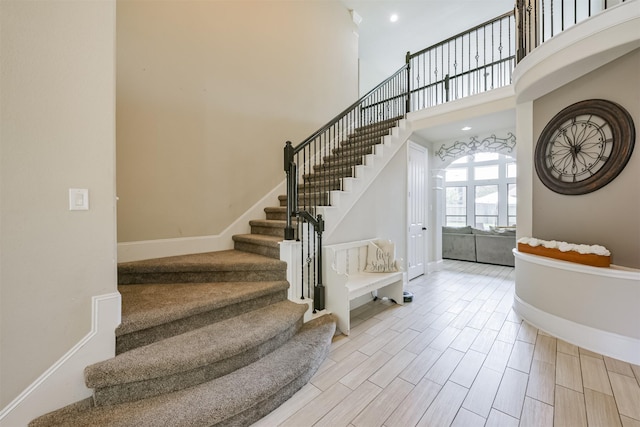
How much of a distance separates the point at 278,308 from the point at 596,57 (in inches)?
146

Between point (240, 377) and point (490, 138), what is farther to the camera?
point (490, 138)

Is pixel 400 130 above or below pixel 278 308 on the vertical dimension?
above

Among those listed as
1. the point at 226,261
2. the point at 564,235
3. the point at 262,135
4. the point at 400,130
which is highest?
the point at 400,130

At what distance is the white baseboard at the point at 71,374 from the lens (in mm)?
1266

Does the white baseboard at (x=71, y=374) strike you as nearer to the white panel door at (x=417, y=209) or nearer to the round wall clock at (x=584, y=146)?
the white panel door at (x=417, y=209)

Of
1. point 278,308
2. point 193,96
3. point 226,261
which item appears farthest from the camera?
point 193,96

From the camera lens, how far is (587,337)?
2355 mm

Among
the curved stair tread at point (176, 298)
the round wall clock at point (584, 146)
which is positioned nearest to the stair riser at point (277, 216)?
the curved stair tread at point (176, 298)

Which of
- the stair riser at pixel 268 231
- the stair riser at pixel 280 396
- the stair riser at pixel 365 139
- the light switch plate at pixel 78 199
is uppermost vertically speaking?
the stair riser at pixel 365 139

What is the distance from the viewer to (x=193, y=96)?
3.05m

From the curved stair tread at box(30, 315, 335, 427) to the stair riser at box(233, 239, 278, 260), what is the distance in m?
0.97

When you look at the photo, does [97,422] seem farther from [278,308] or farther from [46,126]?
[46,126]

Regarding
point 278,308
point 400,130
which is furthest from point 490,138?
point 278,308

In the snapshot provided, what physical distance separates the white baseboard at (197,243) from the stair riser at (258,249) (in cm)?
20
